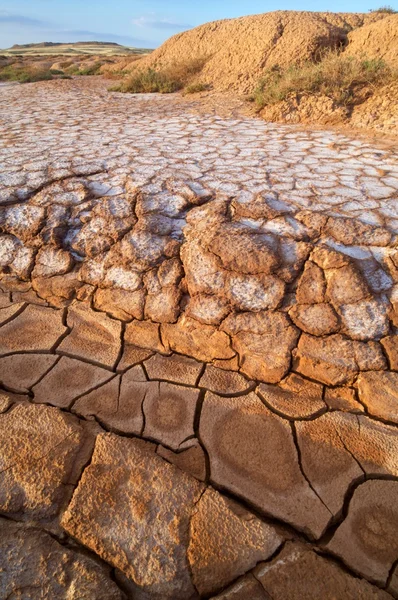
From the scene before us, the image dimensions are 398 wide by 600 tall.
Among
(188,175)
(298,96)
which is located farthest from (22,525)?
(298,96)

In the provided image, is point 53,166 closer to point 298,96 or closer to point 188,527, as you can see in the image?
point 188,527


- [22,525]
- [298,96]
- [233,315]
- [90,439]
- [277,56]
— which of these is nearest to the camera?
[22,525]

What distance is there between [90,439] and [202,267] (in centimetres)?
103

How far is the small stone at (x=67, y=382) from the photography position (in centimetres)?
165

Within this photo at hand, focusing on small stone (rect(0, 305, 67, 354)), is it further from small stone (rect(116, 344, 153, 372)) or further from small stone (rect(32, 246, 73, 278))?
small stone (rect(116, 344, 153, 372))

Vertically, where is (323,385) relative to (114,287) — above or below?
below

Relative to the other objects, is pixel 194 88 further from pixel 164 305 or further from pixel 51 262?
pixel 164 305

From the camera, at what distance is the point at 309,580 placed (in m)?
1.10

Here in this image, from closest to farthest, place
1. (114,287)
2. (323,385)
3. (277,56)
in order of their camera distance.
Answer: (323,385)
(114,287)
(277,56)

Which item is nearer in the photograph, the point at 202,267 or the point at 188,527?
the point at 188,527

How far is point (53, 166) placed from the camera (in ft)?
9.32

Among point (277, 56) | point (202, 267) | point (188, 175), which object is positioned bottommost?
point (202, 267)

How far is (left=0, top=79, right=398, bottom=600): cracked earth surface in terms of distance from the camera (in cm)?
115

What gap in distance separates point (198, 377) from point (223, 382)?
121mm
